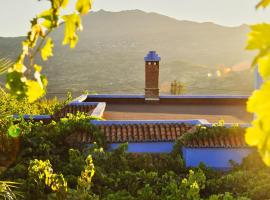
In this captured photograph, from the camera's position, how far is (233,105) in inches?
711

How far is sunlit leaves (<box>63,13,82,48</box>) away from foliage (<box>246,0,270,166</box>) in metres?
0.48

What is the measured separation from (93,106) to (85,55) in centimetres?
12729

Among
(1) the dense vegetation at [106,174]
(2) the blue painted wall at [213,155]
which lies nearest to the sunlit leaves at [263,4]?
(1) the dense vegetation at [106,174]

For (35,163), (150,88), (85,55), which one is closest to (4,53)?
(85,55)

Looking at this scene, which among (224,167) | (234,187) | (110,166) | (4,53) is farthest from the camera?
(4,53)

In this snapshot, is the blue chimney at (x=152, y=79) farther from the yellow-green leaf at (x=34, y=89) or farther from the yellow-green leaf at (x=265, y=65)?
the yellow-green leaf at (x=265, y=65)

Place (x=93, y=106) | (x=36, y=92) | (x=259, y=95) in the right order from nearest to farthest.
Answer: (x=259, y=95), (x=36, y=92), (x=93, y=106)

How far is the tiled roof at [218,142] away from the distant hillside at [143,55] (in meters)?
69.8

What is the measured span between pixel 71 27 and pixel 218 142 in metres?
9.44

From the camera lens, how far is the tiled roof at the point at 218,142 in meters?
10.1

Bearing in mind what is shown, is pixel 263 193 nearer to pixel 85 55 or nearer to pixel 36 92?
pixel 36 92

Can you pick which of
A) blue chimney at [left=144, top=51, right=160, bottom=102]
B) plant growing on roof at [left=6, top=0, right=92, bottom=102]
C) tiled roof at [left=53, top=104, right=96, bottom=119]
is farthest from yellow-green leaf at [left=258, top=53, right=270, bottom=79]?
blue chimney at [left=144, top=51, right=160, bottom=102]

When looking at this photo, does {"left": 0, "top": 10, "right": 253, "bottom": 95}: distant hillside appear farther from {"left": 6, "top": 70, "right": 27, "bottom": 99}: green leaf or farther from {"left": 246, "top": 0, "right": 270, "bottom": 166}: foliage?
{"left": 246, "top": 0, "right": 270, "bottom": 166}: foliage

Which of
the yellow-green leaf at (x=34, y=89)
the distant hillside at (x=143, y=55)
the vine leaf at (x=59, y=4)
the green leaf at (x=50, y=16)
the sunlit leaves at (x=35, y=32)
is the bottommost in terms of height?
the distant hillside at (x=143, y=55)
